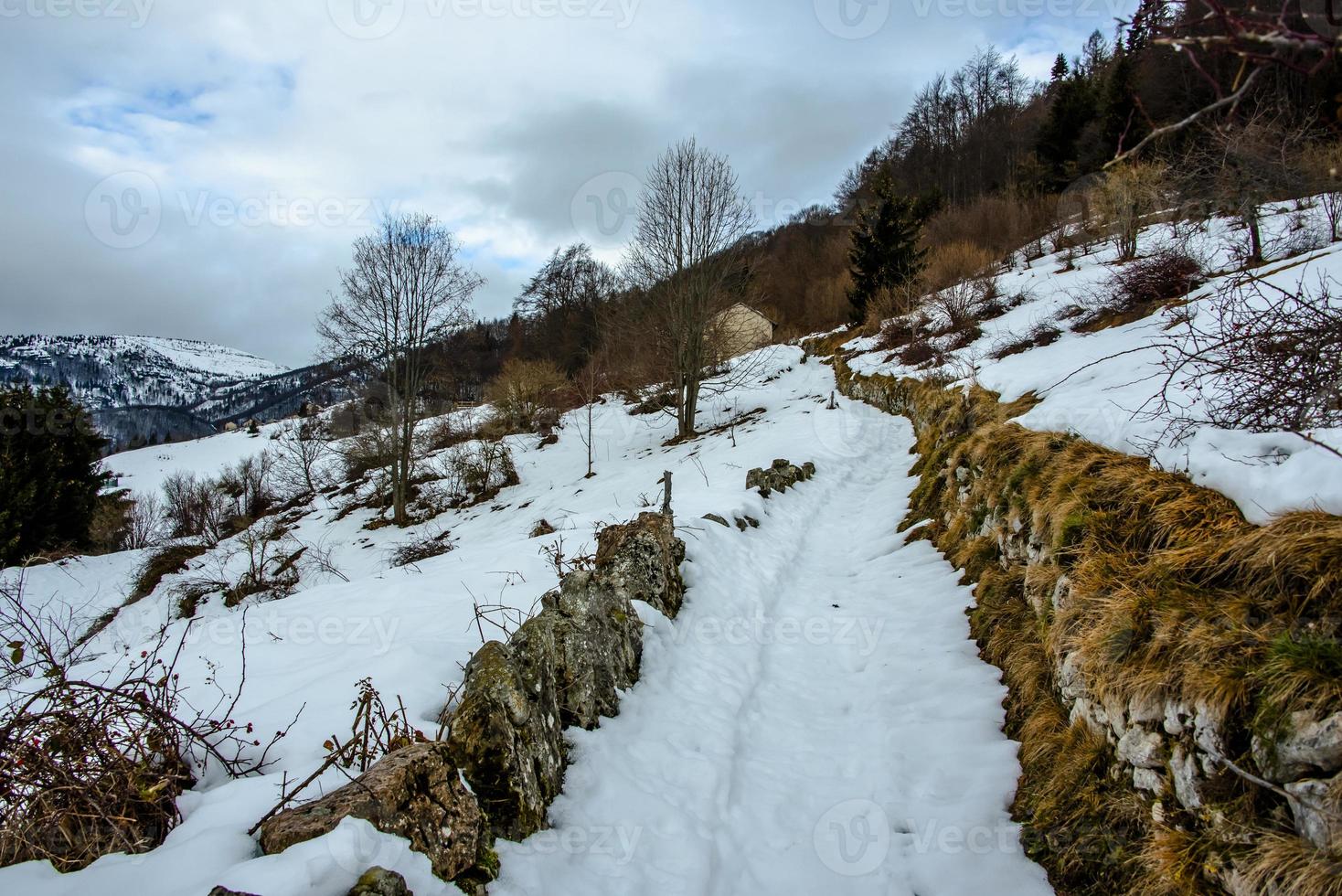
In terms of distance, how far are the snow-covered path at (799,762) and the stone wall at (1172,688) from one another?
12.9 inches

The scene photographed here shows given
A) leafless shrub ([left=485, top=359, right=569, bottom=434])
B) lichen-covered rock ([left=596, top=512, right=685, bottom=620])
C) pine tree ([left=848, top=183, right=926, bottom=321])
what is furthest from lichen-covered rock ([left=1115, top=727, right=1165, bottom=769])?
pine tree ([left=848, top=183, right=926, bottom=321])

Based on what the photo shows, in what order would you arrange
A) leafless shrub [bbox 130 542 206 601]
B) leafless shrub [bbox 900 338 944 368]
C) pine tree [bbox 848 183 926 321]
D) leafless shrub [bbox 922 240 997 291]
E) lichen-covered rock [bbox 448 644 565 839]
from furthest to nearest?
1. pine tree [bbox 848 183 926 321]
2. leafless shrub [bbox 922 240 997 291]
3. leafless shrub [bbox 900 338 944 368]
4. leafless shrub [bbox 130 542 206 601]
5. lichen-covered rock [bbox 448 644 565 839]

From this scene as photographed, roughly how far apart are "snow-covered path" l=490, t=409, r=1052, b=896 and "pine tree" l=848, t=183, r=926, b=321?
23.0 m

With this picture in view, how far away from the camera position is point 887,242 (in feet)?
86.0

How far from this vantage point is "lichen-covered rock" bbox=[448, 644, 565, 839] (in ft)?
9.45

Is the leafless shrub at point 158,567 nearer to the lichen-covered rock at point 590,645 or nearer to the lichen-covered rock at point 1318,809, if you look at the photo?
the lichen-covered rock at point 590,645

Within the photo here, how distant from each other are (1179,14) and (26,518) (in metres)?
24.7

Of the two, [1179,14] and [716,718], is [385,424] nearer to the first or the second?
[716,718]

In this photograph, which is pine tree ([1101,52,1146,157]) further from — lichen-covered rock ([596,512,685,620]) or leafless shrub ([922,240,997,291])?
lichen-covered rock ([596,512,685,620])

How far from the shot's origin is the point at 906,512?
7953mm

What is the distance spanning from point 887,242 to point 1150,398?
25.7m

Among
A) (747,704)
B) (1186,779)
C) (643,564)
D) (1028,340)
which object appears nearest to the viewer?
(1186,779)

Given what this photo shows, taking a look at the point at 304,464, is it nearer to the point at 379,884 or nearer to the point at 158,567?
the point at 158,567

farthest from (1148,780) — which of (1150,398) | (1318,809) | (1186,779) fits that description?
(1150,398)
